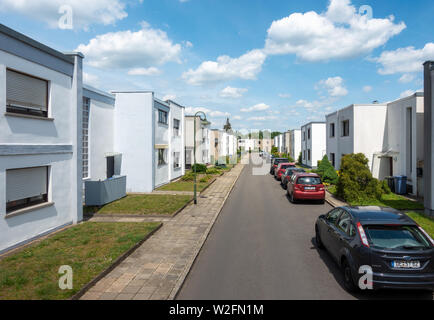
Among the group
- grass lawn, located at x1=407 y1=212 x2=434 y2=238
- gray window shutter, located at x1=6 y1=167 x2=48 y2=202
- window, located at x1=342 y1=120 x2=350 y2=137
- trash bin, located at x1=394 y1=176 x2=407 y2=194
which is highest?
window, located at x1=342 y1=120 x2=350 y2=137

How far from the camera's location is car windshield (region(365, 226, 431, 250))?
17.7 ft

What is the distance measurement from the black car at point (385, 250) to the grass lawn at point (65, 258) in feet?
17.7

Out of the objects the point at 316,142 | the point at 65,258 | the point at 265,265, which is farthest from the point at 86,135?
the point at 316,142

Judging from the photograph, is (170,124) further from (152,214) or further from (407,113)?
(407,113)

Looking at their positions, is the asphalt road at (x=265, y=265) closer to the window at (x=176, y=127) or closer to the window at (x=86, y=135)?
the window at (x=86, y=135)

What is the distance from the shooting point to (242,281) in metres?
6.29

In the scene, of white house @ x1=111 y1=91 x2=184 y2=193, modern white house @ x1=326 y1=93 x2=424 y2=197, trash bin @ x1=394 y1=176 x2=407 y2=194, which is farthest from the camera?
white house @ x1=111 y1=91 x2=184 y2=193

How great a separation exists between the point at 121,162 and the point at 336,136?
1936 centimetres

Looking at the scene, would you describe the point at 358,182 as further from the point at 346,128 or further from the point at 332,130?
the point at 332,130

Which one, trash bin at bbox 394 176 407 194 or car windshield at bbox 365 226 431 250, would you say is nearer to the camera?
car windshield at bbox 365 226 431 250

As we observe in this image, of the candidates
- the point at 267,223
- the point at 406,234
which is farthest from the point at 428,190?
the point at 406,234

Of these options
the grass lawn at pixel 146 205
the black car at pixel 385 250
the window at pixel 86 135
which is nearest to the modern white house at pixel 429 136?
the black car at pixel 385 250

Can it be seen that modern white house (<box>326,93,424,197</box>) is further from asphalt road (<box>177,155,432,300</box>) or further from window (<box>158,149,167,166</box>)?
window (<box>158,149,167,166</box>)

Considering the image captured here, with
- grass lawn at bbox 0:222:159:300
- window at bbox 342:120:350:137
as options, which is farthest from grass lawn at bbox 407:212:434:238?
window at bbox 342:120:350:137
